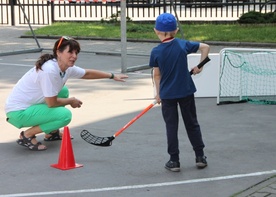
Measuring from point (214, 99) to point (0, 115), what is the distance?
317 centimetres

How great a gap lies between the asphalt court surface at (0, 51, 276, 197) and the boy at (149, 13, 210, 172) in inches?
16.7

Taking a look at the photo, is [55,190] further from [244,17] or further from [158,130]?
[244,17]

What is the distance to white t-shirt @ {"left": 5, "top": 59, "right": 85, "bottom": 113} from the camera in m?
6.97

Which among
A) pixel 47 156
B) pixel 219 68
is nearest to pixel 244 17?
pixel 219 68

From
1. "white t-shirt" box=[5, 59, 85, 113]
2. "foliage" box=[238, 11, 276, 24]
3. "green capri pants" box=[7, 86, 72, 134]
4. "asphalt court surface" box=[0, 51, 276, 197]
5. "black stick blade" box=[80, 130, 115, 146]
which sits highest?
"foliage" box=[238, 11, 276, 24]

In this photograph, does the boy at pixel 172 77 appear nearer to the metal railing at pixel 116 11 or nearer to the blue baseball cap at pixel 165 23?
the blue baseball cap at pixel 165 23

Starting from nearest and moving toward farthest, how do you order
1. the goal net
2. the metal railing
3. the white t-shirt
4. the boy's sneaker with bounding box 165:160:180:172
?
the boy's sneaker with bounding box 165:160:180:172, the white t-shirt, the goal net, the metal railing

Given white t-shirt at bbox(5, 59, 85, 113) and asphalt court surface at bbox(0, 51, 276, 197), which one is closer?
asphalt court surface at bbox(0, 51, 276, 197)

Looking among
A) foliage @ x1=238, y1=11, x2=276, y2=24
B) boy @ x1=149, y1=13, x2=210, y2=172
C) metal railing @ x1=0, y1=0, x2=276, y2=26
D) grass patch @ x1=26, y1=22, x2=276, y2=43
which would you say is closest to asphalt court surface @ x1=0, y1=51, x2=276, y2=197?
boy @ x1=149, y1=13, x2=210, y2=172

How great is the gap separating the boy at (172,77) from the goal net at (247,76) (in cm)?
358

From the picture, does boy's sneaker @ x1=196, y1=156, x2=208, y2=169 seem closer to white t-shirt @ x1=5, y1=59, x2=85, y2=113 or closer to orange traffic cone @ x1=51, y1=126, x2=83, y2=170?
orange traffic cone @ x1=51, y1=126, x2=83, y2=170

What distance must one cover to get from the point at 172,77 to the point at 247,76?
A: 396 cm

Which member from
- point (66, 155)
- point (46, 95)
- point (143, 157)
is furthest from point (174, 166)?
point (46, 95)

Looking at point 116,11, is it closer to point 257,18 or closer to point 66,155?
point 257,18
